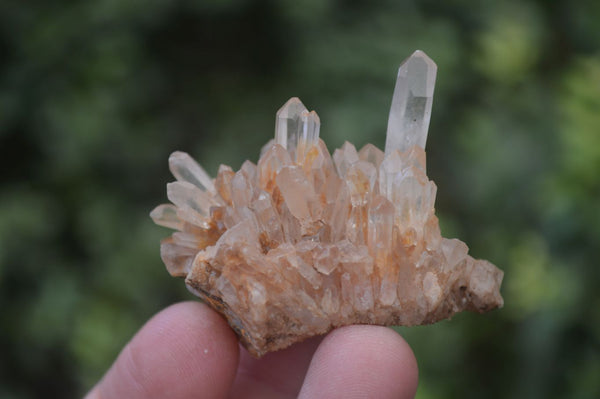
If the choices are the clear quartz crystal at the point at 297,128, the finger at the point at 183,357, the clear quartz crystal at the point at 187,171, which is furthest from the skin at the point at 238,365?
the clear quartz crystal at the point at 297,128

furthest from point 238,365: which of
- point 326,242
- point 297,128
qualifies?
point 297,128

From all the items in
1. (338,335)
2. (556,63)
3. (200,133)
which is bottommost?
(338,335)

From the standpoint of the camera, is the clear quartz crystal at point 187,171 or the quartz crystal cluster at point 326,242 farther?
the clear quartz crystal at point 187,171

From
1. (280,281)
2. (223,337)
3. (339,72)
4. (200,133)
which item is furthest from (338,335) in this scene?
(200,133)

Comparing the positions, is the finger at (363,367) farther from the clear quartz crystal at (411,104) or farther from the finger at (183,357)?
the clear quartz crystal at (411,104)

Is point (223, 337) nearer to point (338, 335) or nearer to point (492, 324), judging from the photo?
point (338, 335)
